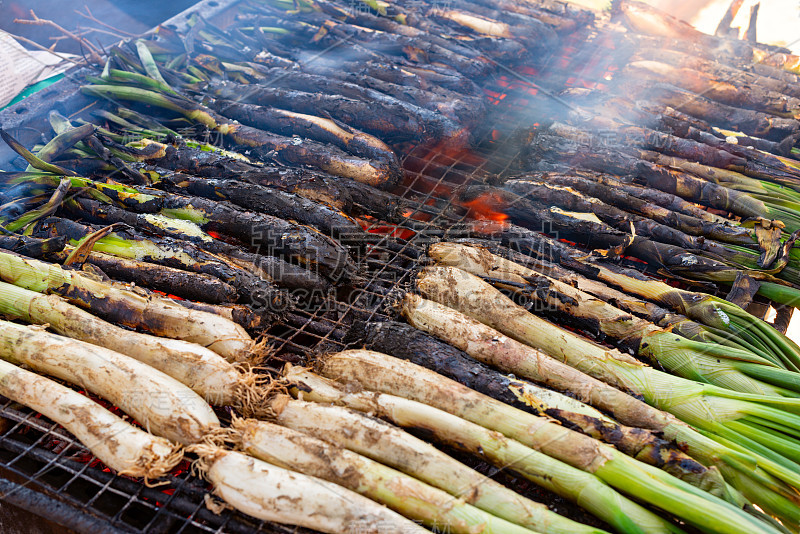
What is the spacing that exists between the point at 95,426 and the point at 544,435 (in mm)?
2558

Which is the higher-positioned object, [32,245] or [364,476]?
[32,245]

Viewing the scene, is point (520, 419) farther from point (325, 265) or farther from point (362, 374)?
point (325, 265)

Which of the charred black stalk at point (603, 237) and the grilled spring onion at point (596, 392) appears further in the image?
the charred black stalk at point (603, 237)

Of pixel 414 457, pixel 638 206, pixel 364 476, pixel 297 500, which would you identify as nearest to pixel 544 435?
pixel 414 457

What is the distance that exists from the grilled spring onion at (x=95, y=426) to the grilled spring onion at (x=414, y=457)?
641 millimetres

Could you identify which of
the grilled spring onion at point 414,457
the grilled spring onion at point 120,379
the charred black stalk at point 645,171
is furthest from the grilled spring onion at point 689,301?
the grilled spring onion at point 120,379

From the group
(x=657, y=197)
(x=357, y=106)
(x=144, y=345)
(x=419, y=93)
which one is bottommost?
(x=144, y=345)

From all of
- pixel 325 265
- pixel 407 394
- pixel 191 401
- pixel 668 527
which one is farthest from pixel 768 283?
pixel 191 401

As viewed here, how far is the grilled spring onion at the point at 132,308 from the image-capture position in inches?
120

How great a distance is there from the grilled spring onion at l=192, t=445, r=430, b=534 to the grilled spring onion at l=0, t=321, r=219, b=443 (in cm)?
33

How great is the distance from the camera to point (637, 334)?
134 inches

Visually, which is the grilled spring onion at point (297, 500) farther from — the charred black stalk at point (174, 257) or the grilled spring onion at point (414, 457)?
the charred black stalk at point (174, 257)

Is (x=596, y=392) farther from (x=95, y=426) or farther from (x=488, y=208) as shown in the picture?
(x=95, y=426)

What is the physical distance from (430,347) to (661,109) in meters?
6.05
